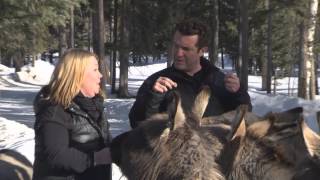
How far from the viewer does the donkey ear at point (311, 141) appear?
5.73 ft

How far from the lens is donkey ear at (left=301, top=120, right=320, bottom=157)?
68.8 inches

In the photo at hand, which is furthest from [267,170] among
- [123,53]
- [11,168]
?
[123,53]

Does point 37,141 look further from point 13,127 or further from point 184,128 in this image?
point 13,127

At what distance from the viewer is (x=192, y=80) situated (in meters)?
3.36

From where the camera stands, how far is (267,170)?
68.4 inches

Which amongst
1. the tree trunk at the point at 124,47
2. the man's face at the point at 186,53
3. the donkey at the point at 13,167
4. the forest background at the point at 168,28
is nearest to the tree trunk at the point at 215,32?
the forest background at the point at 168,28

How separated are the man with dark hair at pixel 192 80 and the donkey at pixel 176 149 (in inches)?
29.9

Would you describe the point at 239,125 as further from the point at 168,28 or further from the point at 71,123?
the point at 168,28

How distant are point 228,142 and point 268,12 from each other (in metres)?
26.8

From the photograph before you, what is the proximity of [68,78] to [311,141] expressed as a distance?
1897 mm

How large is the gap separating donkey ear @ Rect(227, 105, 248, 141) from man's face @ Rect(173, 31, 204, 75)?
56.2 inches

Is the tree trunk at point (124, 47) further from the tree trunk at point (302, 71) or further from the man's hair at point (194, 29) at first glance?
the man's hair at point (194, 29)

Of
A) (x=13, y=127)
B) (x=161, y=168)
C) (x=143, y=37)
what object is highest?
(x=143, y=37)

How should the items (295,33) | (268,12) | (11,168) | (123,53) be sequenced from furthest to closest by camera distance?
(295,33), (123,53), (268,12), (11,168)
